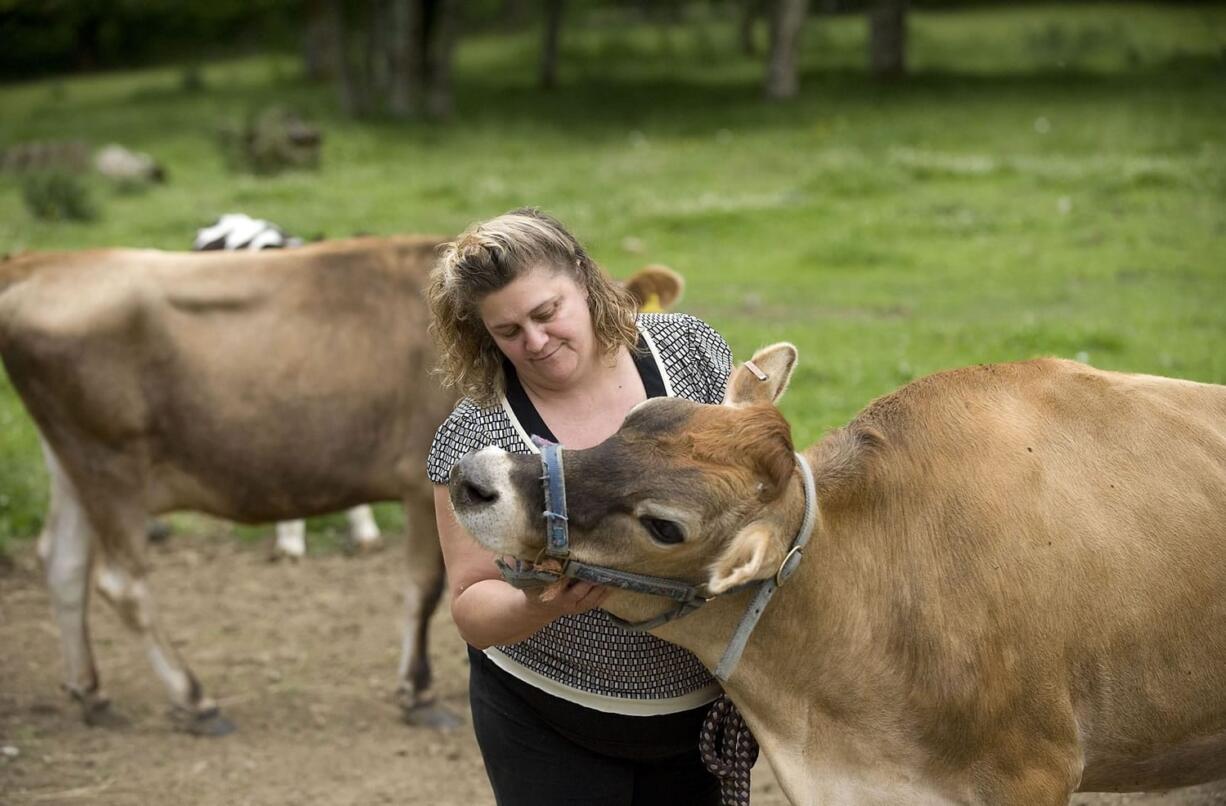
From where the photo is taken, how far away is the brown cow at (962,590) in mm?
3051

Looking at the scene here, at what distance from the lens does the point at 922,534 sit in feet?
10.6

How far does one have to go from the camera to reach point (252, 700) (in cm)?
645

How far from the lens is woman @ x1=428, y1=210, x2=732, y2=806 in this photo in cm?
320

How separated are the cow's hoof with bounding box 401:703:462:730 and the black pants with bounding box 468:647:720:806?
265 cm

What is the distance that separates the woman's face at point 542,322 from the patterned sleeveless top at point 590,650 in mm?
163

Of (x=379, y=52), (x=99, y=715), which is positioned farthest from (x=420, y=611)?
(x=379, y=52)

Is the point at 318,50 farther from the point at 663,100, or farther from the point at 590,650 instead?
the point at 590,650

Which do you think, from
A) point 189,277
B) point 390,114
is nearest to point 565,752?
point 189,277

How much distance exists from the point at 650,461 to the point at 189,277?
3.86 metres

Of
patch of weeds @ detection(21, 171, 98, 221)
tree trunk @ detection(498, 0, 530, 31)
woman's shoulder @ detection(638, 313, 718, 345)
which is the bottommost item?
tree trunk @ detection(498, 0, 530, 31)

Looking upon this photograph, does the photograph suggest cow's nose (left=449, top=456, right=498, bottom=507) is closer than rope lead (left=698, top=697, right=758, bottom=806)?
Yes

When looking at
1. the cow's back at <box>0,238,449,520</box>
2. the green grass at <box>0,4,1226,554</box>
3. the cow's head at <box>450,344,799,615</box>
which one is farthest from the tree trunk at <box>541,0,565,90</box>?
the cow's head at <box>450,344,799,615</box>

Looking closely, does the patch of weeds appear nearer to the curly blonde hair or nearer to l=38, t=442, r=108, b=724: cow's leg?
l=38, t=442, r=108, b=724: cow's leg

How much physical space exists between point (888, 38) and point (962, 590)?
24161mm
